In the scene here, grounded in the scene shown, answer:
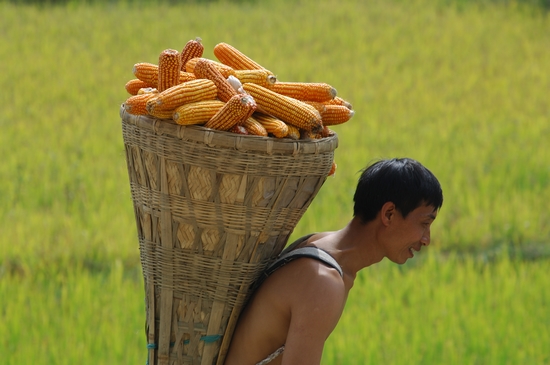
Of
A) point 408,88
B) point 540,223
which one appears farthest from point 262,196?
point 408,88

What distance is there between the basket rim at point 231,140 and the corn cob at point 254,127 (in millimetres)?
37

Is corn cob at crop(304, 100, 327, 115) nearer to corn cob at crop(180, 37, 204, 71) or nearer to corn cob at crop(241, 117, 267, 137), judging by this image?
corn cob at crop(241, 117, 267, 137)

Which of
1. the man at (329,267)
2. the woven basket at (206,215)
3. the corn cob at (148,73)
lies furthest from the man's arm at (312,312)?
the corn cob at (148,73)

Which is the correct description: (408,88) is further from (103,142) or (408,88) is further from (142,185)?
(142,185)

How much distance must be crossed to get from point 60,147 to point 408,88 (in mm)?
4553

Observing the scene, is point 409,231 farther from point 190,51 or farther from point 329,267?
point 190,51

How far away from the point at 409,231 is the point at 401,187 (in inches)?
5.8

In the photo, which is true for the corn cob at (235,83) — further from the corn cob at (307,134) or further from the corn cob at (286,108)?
the corn cob at (307,134)

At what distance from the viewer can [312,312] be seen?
2.37 metres

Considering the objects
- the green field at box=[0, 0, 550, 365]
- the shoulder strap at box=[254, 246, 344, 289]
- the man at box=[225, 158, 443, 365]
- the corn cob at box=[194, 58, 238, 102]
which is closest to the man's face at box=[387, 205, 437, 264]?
A: the man at box=[225, 158, 443, 365]

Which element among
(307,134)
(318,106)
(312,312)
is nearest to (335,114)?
(318,106)

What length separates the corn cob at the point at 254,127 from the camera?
7.53ft

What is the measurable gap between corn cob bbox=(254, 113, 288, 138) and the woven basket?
3 cm

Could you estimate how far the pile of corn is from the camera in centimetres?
227
